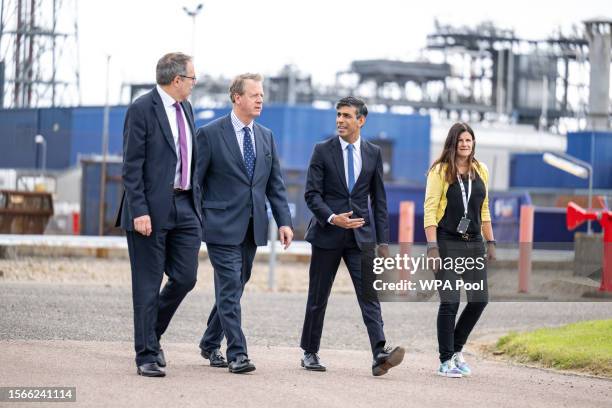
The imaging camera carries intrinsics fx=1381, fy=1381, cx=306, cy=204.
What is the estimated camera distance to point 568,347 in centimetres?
1191

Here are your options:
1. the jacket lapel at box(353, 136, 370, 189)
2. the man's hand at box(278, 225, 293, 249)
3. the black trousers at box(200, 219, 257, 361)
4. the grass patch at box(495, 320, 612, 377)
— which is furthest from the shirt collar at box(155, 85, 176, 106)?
the grass patch at box(495, 320, 612, 377)

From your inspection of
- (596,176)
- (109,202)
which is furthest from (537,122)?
(109,202)

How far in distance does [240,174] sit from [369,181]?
1.00m

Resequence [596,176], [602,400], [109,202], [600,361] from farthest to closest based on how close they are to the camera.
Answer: [596,176]
[109,202]
[600,361]
[602,400]

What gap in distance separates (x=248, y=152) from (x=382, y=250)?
1.22 metres

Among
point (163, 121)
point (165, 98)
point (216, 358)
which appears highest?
point (165, 98)

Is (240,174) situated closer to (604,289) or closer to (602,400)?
(602,400)

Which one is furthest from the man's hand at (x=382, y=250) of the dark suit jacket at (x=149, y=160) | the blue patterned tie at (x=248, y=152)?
the dark suit jacket at (x=149, y=160)

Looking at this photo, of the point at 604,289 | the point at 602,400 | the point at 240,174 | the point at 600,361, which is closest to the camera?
Result: the point at 602,400

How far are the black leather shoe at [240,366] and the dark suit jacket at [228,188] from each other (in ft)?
2.67

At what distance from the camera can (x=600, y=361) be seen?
11.1 metres

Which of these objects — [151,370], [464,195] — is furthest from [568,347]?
[151,370]

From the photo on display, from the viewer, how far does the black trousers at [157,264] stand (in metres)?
9.07

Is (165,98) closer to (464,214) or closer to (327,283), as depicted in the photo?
(327,283)
